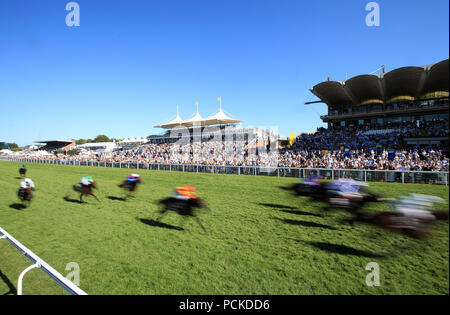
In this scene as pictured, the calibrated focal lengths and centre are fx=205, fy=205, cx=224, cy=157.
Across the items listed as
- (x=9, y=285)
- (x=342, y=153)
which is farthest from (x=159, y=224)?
(x=342, y=153)

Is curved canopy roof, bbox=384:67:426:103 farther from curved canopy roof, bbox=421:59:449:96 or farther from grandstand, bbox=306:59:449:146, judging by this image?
curved canopy roof, bbox=421:59:449:96

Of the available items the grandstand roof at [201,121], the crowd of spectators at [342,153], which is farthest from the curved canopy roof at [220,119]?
the crowd of spectators at [342,153]

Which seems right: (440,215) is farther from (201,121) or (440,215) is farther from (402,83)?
(201,121)

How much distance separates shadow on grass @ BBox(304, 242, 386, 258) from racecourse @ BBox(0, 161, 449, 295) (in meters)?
0.02

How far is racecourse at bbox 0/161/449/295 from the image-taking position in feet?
8.20

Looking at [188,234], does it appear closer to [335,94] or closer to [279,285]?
[279,285]

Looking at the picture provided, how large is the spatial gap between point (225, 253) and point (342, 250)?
1888mm

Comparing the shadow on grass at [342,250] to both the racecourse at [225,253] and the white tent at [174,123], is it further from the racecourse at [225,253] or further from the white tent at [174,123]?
the white tent at [174,123]

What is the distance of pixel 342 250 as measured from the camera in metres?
3.31

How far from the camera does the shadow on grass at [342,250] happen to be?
3.16 meters

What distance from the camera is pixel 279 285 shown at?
247cm

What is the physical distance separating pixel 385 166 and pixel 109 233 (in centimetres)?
1149
